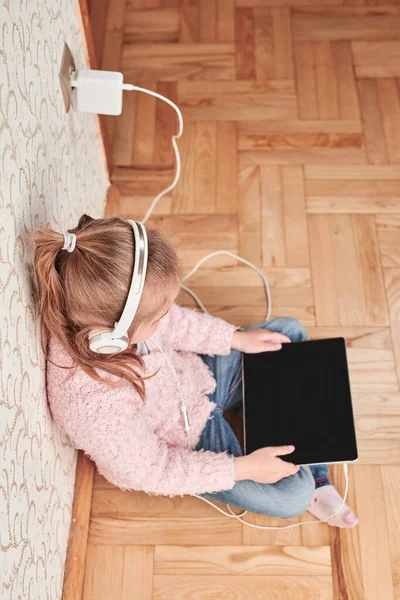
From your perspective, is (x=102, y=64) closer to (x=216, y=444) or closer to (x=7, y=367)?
(x=216, y=444)

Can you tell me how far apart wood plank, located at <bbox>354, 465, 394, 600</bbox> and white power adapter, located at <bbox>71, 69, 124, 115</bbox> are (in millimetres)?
796

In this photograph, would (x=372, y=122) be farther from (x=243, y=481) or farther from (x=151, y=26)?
(x=243, y=481)

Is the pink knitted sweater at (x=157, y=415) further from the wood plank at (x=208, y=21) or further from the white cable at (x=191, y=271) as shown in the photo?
the wood plank at (x=208, y=21)

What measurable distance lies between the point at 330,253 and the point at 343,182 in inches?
7.9

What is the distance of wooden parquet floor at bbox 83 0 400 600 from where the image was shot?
3.83 feet

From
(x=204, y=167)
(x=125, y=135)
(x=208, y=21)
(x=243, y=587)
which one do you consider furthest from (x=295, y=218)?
(x=243, y=587)

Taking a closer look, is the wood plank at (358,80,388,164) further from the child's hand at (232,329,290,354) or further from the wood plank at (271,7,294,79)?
the child's hand at (232,329,290,354)

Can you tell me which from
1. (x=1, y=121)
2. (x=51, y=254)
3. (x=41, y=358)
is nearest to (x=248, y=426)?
(x=41, y=358)

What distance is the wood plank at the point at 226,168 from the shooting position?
155cm

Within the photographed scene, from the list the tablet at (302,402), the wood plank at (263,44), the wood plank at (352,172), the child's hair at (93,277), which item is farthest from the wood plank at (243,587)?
the wood plank at (263,44)

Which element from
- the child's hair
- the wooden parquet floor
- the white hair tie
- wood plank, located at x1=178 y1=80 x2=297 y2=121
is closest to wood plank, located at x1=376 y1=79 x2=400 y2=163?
the wooden parquet floor

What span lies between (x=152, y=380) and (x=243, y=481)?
9.1 inches

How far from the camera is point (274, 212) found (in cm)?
154

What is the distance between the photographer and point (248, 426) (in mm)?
1173
